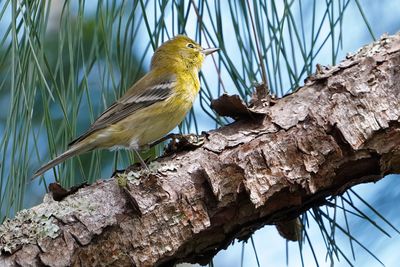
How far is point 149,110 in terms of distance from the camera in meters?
2.56

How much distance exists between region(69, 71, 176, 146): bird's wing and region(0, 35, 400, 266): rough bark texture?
Answer: 2.09 feet

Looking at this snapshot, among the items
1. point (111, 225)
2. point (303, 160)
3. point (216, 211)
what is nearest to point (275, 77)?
point (303, 160)

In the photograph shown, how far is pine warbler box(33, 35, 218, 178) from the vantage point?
2.35 m

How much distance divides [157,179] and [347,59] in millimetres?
627

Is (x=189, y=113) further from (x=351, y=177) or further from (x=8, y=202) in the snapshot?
(x=8, y=202)

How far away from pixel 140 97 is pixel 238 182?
962 mm

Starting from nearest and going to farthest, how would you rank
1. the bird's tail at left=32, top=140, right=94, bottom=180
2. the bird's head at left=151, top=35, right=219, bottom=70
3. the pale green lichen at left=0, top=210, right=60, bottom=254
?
the pale green lichen at left=0, top=210, right=60, bottom=254, the bird's tail at left=32, top=140, right=94, bottom=180, the bird's head at left=151, top=35, right=219, bottom=70

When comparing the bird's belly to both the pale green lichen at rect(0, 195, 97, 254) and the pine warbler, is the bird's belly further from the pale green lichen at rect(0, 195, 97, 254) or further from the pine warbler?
the pale green lichen at rect(0, 195, 97, 254)

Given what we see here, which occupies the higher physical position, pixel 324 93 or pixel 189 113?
pixel 189 113

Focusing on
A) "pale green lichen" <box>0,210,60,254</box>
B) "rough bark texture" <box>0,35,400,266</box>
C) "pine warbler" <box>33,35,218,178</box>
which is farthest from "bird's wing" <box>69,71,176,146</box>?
"pale green lichen" <box>0,210,60,254</box>

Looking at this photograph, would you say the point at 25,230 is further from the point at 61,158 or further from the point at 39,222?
the point at 61,158

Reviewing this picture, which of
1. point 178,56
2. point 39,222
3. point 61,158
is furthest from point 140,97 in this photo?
point 39,222

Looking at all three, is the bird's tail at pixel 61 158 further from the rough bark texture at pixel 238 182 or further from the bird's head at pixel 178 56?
the bird's head at pixel 178 56

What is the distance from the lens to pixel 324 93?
1833mm
